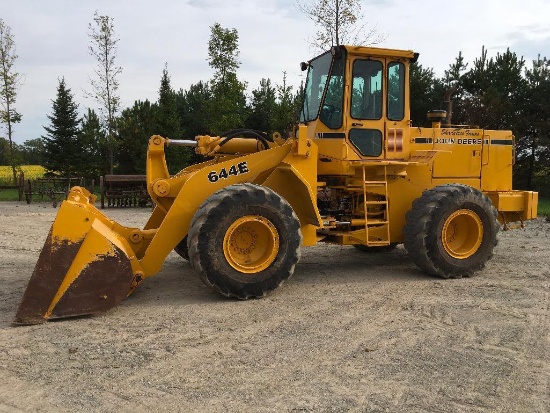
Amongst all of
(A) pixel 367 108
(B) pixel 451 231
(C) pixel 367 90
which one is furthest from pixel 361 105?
(B) pixel 451 231

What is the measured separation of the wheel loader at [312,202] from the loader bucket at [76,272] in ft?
0.04

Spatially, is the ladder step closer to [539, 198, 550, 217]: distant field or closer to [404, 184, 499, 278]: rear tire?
[404, 184, 499, 278]: rear tire

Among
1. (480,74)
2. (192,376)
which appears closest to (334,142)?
(192,376)

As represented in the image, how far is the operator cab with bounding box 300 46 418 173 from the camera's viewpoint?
24.0ft

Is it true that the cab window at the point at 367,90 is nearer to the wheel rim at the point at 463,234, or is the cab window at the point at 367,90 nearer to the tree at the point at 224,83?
the wheel rim at the point at 463,234

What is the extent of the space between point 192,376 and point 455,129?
5788 millimetres

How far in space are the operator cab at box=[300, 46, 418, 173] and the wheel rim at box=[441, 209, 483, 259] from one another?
1186 millimetres

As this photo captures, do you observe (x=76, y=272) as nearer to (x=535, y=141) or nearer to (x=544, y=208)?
(x=544, y=208)

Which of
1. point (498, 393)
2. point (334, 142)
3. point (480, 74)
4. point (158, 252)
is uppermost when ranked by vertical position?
point (480, 74)

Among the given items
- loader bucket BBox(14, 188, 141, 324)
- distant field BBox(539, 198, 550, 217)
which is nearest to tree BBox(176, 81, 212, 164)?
distant field BBox(539, 198, 550, 217)

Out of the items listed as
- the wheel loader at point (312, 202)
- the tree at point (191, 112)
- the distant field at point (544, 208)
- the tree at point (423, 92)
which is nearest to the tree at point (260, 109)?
the tree at point (191, 112)

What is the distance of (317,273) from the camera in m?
7.71

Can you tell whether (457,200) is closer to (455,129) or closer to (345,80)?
(455,129)

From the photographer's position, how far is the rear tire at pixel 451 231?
7066 millimetres
